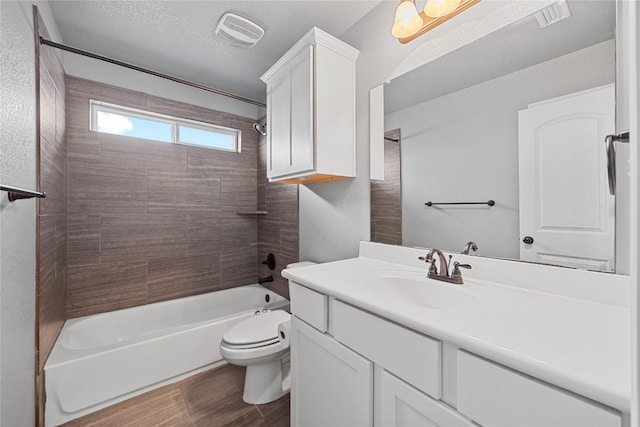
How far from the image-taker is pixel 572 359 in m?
0.54

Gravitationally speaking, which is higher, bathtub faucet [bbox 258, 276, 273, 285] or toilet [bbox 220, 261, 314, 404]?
bathtub faucet [bbox 258, 276, 273, 285]

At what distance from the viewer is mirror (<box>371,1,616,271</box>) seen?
888mm

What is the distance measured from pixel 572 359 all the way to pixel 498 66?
1.10 m

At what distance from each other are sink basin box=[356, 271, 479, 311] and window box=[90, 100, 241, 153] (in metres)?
2.27

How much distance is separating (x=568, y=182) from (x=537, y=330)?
58cm

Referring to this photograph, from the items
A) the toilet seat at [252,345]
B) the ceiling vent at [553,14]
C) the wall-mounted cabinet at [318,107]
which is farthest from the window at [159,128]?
the ceiling vent at [553,14]

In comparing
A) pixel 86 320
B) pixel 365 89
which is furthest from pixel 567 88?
pixel 86 320

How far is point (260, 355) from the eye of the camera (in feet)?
5.23

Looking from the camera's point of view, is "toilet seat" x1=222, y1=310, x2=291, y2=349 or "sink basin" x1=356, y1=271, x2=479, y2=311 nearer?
"sink basin" x1=356, y1=271, x2=479, y2=311

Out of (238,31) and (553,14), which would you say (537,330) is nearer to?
(553,14)

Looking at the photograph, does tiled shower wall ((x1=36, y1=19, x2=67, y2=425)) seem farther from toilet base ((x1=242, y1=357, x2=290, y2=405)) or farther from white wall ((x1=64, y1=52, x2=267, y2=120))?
toilet base ((x1=242, y1=357, x2=290, y2=405))

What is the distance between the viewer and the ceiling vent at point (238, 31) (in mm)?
1721

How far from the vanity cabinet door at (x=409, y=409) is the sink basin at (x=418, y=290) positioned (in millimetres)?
287

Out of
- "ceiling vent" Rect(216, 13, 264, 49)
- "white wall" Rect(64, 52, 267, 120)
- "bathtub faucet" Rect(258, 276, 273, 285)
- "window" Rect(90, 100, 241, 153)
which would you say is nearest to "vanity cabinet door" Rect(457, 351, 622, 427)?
"ceiling vent" Rect(216, 13, 264, 49)
